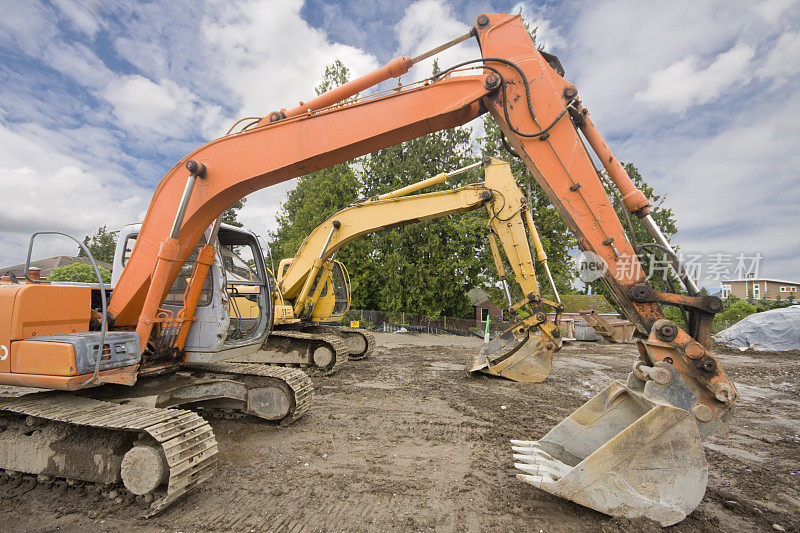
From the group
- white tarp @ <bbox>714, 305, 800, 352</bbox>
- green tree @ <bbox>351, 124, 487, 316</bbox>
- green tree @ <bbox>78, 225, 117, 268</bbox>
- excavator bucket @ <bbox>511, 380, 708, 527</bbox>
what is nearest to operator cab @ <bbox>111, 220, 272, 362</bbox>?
excavator bucket @ <bbox>511, 380, 708, 527</bbox>

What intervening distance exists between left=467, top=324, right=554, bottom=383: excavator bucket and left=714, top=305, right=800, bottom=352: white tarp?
11.6 m

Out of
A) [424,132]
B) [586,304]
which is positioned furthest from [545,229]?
[424,132]

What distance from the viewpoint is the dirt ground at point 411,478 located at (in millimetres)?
2834

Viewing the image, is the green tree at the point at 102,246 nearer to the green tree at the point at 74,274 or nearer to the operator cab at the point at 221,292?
the green tree at the point at 74,274

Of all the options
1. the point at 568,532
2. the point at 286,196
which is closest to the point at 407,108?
the point at 568,532

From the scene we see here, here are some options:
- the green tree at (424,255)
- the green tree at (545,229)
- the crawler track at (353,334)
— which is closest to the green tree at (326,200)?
the green tree at (424,255)

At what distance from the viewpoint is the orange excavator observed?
8.99 feet

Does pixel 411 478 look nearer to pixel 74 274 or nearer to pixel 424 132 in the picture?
pixel 424 132

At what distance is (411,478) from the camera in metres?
3.47

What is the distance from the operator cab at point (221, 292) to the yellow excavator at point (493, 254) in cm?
286

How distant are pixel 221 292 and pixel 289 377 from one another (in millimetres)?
1248

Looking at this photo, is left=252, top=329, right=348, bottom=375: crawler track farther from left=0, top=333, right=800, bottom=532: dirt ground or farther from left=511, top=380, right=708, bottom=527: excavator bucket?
left=511, top=380, right=708, bottom=527: excavator bucket

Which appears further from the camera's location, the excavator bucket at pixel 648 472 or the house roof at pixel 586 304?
the house roof at pixel 586 304

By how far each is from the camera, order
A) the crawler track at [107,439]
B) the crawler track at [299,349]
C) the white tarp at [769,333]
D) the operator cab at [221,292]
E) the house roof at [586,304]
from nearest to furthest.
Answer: the crawler track at [107,439] < the operator cab at [221,292] < the crawler track at [299,349] < the white tarp at [769,333] < the house roof at [586,304]
